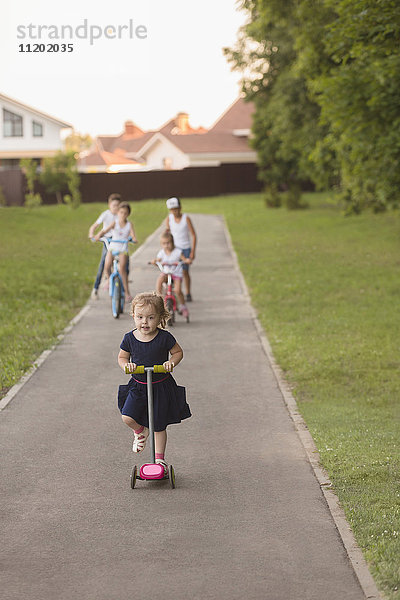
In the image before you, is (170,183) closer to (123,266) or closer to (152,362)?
(123,266)

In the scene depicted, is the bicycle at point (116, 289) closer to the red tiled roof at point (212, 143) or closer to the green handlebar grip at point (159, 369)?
the green handlebar grip at point (159, 369)

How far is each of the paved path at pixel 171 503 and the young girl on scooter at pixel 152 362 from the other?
0.50 meters

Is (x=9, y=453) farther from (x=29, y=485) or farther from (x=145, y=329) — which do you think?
(x=145, y=329)

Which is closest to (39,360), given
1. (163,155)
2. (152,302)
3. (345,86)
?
(152,302)

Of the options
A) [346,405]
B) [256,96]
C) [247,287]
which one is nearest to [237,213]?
[256,96]

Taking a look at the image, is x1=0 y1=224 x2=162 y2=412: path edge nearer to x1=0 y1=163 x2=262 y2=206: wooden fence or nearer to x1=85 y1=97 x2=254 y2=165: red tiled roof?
x1=0 y1=163 x2=262 y2=206: wooden fence

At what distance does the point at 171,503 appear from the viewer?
6.62m

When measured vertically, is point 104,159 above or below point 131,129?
below

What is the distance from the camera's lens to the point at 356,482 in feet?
22.8

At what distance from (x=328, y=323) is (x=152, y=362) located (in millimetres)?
7972

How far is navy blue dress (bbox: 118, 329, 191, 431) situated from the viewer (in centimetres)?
688

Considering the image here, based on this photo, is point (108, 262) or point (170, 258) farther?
point (108, 262)

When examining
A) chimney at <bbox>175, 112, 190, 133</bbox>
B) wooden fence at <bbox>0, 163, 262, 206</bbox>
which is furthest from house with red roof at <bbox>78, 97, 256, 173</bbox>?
chimney at <bbox>175, 112, 190, 133</bbox>

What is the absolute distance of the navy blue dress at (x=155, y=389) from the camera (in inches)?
271
